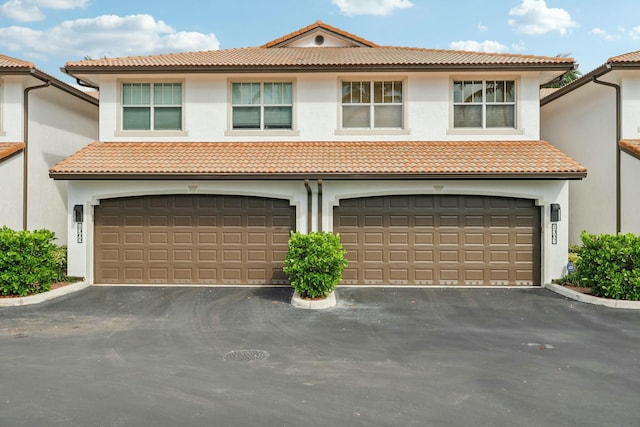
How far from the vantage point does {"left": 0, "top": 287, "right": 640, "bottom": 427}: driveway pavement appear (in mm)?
5113

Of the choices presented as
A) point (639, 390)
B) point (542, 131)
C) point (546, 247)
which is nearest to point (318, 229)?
point (546, 247)

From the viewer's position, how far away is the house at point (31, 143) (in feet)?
45.5

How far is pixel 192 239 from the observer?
13.2 meters

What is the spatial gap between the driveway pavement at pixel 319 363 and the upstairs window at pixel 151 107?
5849 mm

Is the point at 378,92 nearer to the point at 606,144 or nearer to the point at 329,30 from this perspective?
the point at 329,30

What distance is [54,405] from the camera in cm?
530

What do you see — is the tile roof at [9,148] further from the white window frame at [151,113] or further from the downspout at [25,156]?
the white window frame at [151,113]

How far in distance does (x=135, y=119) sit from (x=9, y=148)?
11.6 ft

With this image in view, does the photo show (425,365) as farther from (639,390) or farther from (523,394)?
(639,390)

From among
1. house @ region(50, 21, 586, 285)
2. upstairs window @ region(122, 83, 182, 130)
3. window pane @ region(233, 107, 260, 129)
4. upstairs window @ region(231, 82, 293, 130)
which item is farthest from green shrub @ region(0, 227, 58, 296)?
upstairs window @ region(231, 82, 293, 130)

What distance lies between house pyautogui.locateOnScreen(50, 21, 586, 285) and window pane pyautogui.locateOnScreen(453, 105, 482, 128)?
0.13 feet

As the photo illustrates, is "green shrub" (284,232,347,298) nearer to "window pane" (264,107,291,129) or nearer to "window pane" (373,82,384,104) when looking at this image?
"window pane" (264,107,291,129)

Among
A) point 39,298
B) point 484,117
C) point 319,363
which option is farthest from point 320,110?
point 319,363

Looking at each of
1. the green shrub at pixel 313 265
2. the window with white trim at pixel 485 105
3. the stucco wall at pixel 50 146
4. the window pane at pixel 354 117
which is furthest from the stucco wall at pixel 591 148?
the stucco wall at pixel 50 146
